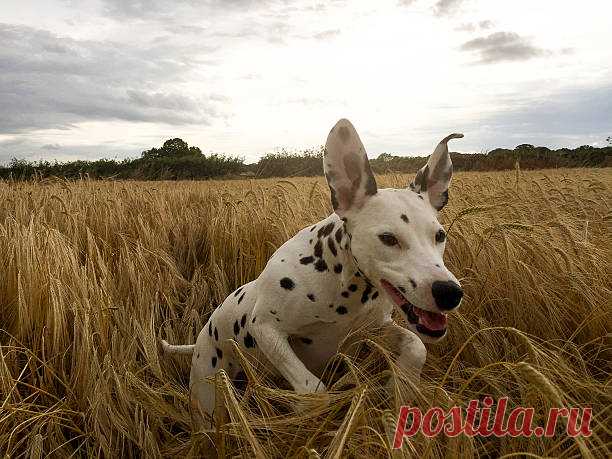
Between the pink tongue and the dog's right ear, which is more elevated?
the dog's right ear

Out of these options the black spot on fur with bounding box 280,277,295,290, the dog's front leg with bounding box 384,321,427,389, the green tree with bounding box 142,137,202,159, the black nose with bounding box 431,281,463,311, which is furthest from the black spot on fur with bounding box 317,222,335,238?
the green tree with bounding box 142,137,202,159

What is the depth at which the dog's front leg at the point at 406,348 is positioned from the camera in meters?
1.92

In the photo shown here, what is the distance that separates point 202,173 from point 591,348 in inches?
1210

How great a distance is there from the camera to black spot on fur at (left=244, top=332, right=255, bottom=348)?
7.22 ft

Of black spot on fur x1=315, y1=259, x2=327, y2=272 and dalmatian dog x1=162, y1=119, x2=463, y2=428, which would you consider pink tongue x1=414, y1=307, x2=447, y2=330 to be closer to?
dalmatian dog x1=162, y1=119, x2=463, y2=428

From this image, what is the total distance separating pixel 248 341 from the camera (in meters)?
2.21

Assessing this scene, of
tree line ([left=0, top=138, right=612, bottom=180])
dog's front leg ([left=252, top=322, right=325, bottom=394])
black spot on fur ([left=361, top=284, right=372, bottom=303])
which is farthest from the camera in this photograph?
tree line ([left=0, top=138, right=612, bottom=180])

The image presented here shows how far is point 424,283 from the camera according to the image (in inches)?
62.6

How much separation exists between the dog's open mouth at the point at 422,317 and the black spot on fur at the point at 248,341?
2.41ft

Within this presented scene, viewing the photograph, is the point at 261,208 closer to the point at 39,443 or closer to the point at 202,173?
the point at 39,443

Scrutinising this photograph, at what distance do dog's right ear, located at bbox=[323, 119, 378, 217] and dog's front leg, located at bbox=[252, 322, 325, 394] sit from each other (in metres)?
0.53

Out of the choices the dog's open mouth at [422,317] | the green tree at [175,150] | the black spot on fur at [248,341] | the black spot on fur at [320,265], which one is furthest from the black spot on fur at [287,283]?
the green tree at [175,150]

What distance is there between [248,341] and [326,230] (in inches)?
23.4

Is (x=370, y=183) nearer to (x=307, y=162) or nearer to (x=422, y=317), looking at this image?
(x=422, y=317)
